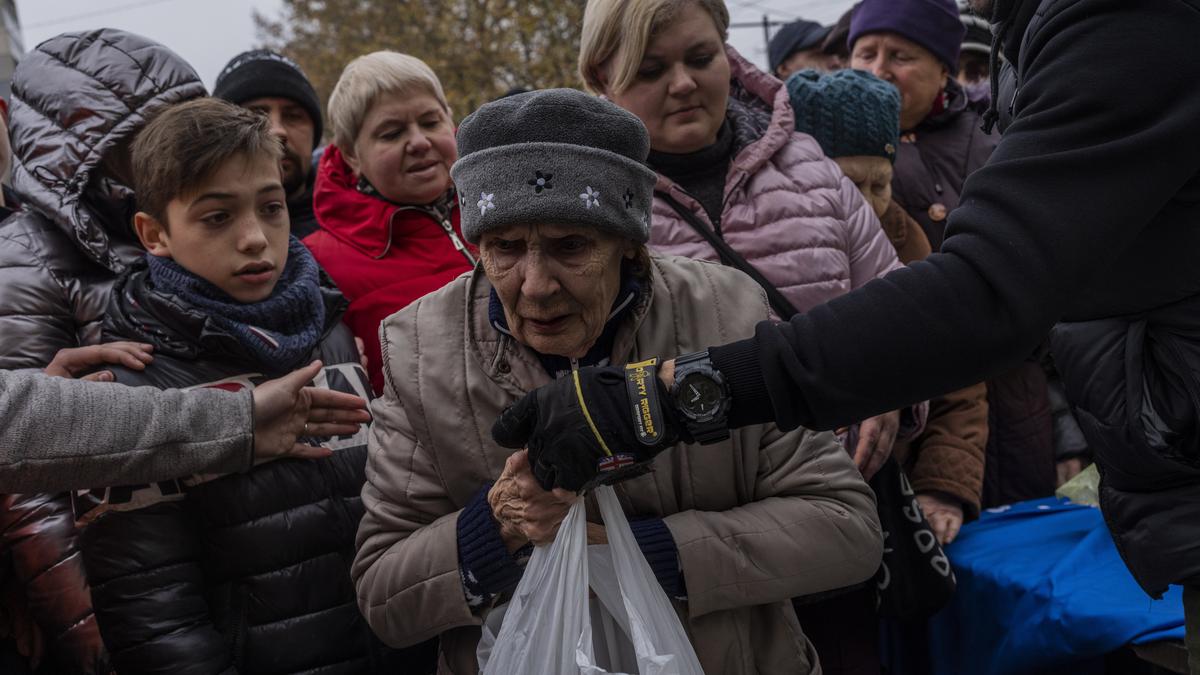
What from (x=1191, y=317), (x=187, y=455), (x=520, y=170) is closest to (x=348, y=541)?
(x=187, y=455)

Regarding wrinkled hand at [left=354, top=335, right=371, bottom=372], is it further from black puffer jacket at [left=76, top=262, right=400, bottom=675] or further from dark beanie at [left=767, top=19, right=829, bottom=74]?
dark beanie at [left=767, top=19, right=829, bottom=74]

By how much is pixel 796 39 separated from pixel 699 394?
15.0 ft

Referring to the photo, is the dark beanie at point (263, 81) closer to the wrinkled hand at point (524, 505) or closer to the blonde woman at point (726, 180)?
the blonde woman at point (726, 180)

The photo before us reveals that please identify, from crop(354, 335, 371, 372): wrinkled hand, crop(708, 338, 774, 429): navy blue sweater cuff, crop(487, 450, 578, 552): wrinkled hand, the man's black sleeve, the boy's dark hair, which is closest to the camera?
the man's black sleeve

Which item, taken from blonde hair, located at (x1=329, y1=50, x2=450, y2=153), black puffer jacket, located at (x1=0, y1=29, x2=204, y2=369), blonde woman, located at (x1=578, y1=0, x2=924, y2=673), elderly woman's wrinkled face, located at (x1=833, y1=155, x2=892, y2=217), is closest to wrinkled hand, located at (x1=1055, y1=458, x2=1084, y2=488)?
blonde woman, located at (x1=578, y1=0, x2=924, y2=673)

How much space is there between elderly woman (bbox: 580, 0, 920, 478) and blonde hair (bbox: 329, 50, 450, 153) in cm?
59

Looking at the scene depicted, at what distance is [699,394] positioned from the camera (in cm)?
146

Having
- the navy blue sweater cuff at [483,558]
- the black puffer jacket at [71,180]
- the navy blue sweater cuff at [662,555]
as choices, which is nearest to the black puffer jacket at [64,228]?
the black puffer jacket at [71,180]

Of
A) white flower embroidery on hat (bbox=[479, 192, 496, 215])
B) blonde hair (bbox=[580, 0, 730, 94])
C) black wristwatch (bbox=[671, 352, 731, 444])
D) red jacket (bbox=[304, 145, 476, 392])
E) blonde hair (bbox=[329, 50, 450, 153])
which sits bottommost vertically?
red jacket (bbox=[304, 145, 476, 392])

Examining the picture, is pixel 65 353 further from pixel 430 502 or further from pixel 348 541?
pixel 430 502

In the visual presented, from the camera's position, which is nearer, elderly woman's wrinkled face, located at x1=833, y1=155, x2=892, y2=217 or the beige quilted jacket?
the beige quilted jacket

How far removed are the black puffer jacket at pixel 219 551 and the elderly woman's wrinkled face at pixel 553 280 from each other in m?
0.71

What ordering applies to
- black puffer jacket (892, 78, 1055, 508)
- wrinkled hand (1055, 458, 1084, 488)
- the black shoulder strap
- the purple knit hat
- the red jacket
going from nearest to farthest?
1. the black shoulder strap
2. the red jacket
3. black puffer jacket (892, 78, 1055, 508)
4. wrinkled hand (1055, 458, 1084, 488)
5. the purple knit hat

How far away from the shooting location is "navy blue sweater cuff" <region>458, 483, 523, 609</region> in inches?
68.5
